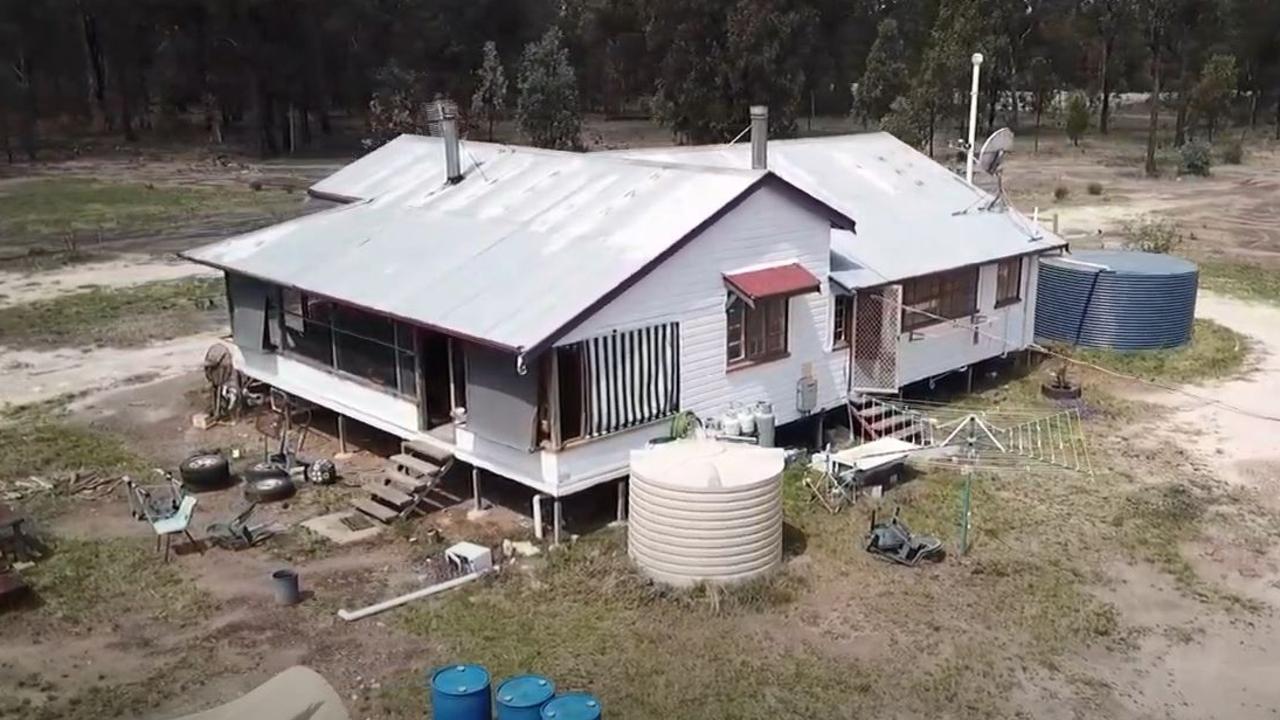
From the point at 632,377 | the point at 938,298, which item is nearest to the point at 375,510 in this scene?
the point at 632,377

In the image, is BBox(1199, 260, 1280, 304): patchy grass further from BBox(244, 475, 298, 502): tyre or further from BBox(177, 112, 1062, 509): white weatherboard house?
BBox(244, 475, 298, 502): tyre

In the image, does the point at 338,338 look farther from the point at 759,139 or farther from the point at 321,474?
the point at 759,139

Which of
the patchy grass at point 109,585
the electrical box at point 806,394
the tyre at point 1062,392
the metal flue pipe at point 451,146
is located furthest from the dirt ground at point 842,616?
the metal flue pipe at point 451,146

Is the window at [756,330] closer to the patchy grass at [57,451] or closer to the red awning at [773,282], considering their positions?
the red awning at [773,282]

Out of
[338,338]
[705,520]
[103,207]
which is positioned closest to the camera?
[705,520]

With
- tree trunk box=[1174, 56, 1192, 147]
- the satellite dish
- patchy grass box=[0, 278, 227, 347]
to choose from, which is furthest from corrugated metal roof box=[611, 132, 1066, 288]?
tree trunk box=[1174, 56, 1192, 147]
